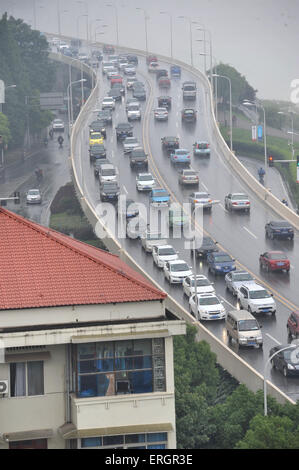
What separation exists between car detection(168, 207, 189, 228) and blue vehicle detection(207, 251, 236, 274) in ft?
39.8

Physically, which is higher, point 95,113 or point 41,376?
point 95,113

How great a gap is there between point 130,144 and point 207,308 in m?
54.1

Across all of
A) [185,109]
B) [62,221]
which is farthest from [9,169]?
[62,221]

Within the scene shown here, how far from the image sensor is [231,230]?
276 feet

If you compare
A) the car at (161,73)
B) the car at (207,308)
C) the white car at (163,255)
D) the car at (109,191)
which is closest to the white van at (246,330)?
the car at (207,308)

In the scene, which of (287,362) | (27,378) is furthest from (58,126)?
(27,378)

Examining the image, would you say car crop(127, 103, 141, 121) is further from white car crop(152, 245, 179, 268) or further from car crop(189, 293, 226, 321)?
car crop(189, 293, 226, 321)

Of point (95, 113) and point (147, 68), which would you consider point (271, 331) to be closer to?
point (95, 113)

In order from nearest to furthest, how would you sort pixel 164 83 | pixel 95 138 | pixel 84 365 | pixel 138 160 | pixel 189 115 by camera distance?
pixel 84 365
pixel 138 160
pixel 95 138
pixel 189 115
pixel 164 83

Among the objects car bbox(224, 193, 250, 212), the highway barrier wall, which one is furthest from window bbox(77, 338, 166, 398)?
car bbox(224, 193, 250, 212)

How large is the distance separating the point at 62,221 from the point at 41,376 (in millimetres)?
77629

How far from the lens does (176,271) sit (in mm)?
70812

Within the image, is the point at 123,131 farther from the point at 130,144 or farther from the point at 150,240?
the point at 150,240

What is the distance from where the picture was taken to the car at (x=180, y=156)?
106625mm
